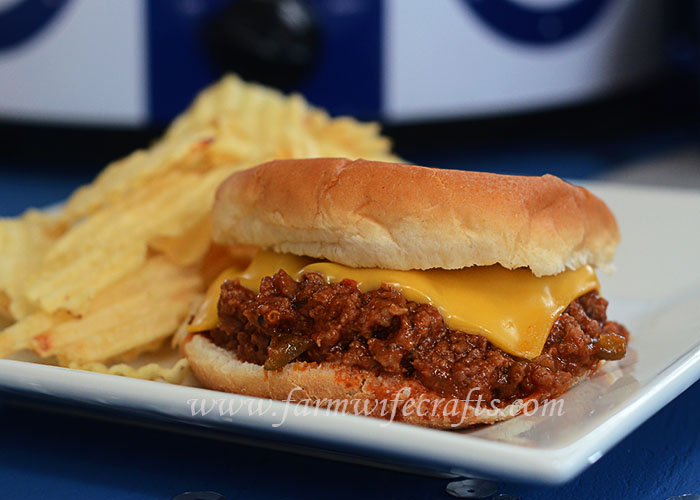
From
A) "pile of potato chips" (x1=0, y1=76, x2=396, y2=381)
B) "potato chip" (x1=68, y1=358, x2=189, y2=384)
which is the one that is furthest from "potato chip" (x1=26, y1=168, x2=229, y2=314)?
"potato chip" (x1=68, y1=358, x2=189, y2=384)

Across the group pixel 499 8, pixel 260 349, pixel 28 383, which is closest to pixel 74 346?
pixel 28 383

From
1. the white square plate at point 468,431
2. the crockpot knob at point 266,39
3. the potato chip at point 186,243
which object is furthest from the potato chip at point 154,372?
the crockpot knob at point 266,39

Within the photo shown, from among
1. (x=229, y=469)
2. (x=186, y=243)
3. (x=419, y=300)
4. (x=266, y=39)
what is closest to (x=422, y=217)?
(x=419, y=300)

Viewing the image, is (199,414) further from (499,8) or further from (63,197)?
(499,8)

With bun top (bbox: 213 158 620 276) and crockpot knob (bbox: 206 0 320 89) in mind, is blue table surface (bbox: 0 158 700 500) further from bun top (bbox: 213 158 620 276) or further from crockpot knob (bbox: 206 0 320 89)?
crockpot knob (bbox: 206 0 320 89)

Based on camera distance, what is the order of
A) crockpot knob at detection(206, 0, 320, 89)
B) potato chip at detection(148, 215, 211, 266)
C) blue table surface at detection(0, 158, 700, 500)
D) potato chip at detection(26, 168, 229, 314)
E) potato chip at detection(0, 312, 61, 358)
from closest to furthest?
1. blue table surface at detection(0, 158, 700, 500)
2. potato chip at detection(0, 312, 61, 358)
3. potato chip at detection(26, 168, 229, 314)
4. potato chip at detection(148, 215, 211, 266)
5. crockpot knob at detection(206, 0, 320, 89)
